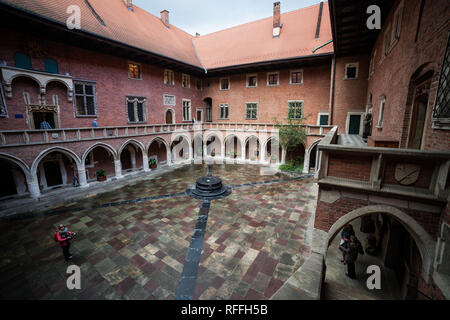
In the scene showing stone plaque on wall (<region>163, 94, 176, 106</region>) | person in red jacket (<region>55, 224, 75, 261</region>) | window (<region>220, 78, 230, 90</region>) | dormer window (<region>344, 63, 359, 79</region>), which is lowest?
person in red jacket (<region>55, 224, 75, 261</region>)

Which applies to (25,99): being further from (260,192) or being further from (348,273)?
(348,273)

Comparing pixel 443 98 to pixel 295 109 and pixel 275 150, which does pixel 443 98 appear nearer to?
pixel 275 150

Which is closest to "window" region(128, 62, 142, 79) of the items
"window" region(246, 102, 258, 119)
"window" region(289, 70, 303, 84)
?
"window" region(246, 102, 258, 119)

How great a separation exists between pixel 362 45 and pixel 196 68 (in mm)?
15242

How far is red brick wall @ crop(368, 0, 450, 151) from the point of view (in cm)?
388

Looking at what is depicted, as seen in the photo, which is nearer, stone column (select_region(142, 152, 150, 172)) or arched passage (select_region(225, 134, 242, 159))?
stone column (select_region(142, 152, 150, 172))

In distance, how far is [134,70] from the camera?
1780cm

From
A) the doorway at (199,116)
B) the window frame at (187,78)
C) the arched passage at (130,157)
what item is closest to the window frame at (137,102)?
the arched passage at (130,157)

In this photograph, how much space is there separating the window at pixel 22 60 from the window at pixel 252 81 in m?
18.4

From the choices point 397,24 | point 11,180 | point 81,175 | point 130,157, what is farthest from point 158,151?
point 397,24

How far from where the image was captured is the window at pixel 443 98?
11.4 feet

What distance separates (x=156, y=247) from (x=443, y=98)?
895cm

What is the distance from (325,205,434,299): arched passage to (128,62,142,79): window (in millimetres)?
19311

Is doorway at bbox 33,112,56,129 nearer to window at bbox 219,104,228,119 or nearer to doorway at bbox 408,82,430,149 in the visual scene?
window at bbox 219,104,228,119
